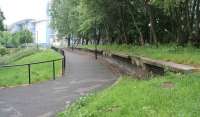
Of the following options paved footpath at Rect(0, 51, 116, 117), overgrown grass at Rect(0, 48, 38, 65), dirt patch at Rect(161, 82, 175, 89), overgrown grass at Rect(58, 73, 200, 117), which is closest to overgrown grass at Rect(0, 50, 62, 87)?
paved footpath at Rect(0, 51, 116, 117)

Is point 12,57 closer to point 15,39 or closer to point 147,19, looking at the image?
point 147,19

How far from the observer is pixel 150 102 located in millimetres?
9977

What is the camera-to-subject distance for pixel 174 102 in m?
9.65

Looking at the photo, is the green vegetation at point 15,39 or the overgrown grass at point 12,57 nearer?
the overgrown grass at point 12,57

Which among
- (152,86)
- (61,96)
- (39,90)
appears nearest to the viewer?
(152,86)

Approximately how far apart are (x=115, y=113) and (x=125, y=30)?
3599 centimetres

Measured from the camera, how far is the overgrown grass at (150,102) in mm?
9031

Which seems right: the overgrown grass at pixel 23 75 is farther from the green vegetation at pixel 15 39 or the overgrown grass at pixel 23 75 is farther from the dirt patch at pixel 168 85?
the green vegetation at pixel 15 39

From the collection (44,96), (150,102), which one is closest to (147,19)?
(44,96)

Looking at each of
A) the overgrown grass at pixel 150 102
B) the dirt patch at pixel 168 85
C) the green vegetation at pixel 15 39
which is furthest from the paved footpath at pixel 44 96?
the green vegetation at pixel 15 39

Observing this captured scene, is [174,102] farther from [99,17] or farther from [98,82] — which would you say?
[99,17]

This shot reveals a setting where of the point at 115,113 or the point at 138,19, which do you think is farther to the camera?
the point at 138,19

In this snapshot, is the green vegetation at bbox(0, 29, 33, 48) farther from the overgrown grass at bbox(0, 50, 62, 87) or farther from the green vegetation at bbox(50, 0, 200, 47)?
the overgrown grass at bbox(0, 50, 62, 87)

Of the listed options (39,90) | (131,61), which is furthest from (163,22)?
(39,90)
